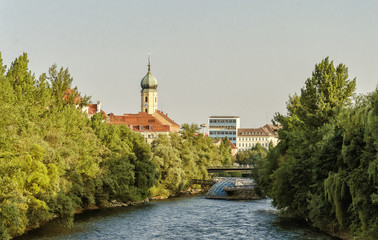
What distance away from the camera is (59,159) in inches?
1714

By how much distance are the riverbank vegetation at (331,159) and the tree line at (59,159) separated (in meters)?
18.4

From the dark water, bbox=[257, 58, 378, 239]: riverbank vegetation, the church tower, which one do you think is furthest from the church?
bbox=[257, 58, 378, 239]: riverbank vegetation

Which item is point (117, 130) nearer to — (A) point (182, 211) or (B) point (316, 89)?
(A) point (182, 211)

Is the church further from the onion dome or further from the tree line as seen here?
the tree line

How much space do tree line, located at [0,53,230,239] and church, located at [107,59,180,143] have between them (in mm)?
44590

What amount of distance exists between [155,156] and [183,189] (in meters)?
12.5

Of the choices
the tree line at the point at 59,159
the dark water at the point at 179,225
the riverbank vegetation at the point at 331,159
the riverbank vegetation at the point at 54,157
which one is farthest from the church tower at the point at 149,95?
the riverbank vegetation at the point at 331,159

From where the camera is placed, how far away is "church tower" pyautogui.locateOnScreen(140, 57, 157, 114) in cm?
17600

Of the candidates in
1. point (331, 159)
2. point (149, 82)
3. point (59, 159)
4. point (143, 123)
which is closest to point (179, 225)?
point (59, 159)

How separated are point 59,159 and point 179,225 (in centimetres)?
1355

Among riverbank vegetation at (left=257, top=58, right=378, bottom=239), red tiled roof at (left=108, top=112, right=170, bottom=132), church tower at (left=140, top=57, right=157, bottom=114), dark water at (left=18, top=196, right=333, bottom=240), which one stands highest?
church tower at (left=140, top=57, right=157, bottom=114)

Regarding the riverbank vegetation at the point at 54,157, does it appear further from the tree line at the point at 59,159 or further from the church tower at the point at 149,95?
the church tower at the point at 149,95

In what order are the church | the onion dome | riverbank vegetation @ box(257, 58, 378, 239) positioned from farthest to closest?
1. the onion dome
2. the church
3. riverbank vegetation @ box(257, 58, 378, 239)

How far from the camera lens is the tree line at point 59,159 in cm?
3506
